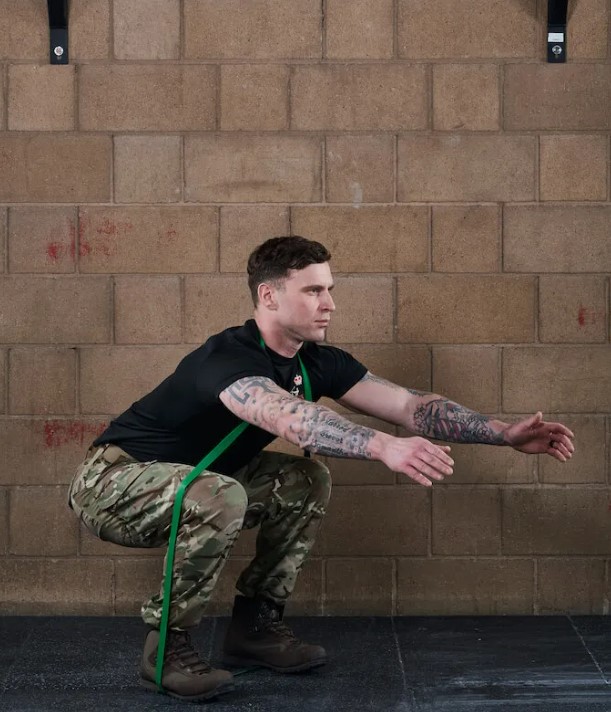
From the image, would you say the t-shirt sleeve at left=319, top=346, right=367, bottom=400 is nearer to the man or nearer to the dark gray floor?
the man

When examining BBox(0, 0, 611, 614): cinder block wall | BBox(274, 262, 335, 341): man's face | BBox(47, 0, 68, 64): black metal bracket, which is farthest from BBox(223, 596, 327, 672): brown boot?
BBox(47, 0, 68, 64): black metal bracket

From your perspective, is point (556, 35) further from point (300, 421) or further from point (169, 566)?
point (169, 566)

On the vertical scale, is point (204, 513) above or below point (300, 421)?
below

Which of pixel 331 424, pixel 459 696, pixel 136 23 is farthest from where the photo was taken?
pixel 136 23

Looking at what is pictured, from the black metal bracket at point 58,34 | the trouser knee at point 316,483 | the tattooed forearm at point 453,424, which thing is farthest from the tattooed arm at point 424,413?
the black metal bracket at point 58,34

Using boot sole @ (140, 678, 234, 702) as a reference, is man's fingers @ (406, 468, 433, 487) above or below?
above

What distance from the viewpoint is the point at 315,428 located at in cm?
281

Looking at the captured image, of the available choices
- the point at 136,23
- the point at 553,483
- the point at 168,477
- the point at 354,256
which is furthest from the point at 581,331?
the point at 136,23

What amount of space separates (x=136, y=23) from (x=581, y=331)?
1.77 metres

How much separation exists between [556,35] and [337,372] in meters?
1.37

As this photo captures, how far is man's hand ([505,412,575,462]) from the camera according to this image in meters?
3.09

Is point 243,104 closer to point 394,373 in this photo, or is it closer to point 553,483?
point 394,373

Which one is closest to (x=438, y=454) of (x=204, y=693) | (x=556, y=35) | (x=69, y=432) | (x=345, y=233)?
(x=204, y=693)

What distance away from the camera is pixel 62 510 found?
12.5 feet
